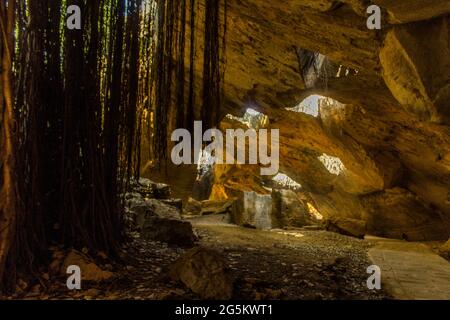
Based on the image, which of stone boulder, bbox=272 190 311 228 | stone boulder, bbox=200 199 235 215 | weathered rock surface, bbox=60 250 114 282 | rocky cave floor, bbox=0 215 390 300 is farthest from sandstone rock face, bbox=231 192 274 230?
weathered rock surface, bbox=60 250 114 282

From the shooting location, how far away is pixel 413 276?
3.96m

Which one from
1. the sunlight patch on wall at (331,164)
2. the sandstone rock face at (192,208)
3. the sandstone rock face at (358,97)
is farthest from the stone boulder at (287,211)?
the sunlight patch on wall at (331,164)

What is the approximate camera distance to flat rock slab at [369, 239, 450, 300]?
3.19m

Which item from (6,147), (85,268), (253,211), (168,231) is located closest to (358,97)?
(253,211)

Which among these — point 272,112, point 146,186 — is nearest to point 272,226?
point 272,112

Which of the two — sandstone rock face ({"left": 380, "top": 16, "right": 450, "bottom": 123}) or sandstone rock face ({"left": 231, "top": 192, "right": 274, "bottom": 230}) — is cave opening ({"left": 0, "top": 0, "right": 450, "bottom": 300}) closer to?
sandstone rock face ({"left": 380, "top": 16, "right": 450, "bottom": 123})

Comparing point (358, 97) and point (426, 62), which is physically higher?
point (358, 97)

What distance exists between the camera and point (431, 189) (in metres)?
9.57

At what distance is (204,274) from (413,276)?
256cm

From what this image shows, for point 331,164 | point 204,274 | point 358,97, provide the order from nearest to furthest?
1. point 204,274
2. point 358,97
3. point 331,164

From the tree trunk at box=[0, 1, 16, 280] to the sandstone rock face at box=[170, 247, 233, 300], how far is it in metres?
1.29

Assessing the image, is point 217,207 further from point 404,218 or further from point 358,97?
point 404,218

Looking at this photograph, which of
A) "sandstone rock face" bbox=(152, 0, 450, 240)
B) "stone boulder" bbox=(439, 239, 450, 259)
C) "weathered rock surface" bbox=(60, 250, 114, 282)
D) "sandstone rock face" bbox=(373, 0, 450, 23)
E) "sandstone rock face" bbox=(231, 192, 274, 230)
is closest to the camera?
"weathered rock surface" bbox=(60, 250, 114, 282)

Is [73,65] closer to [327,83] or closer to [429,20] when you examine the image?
[429,20]
